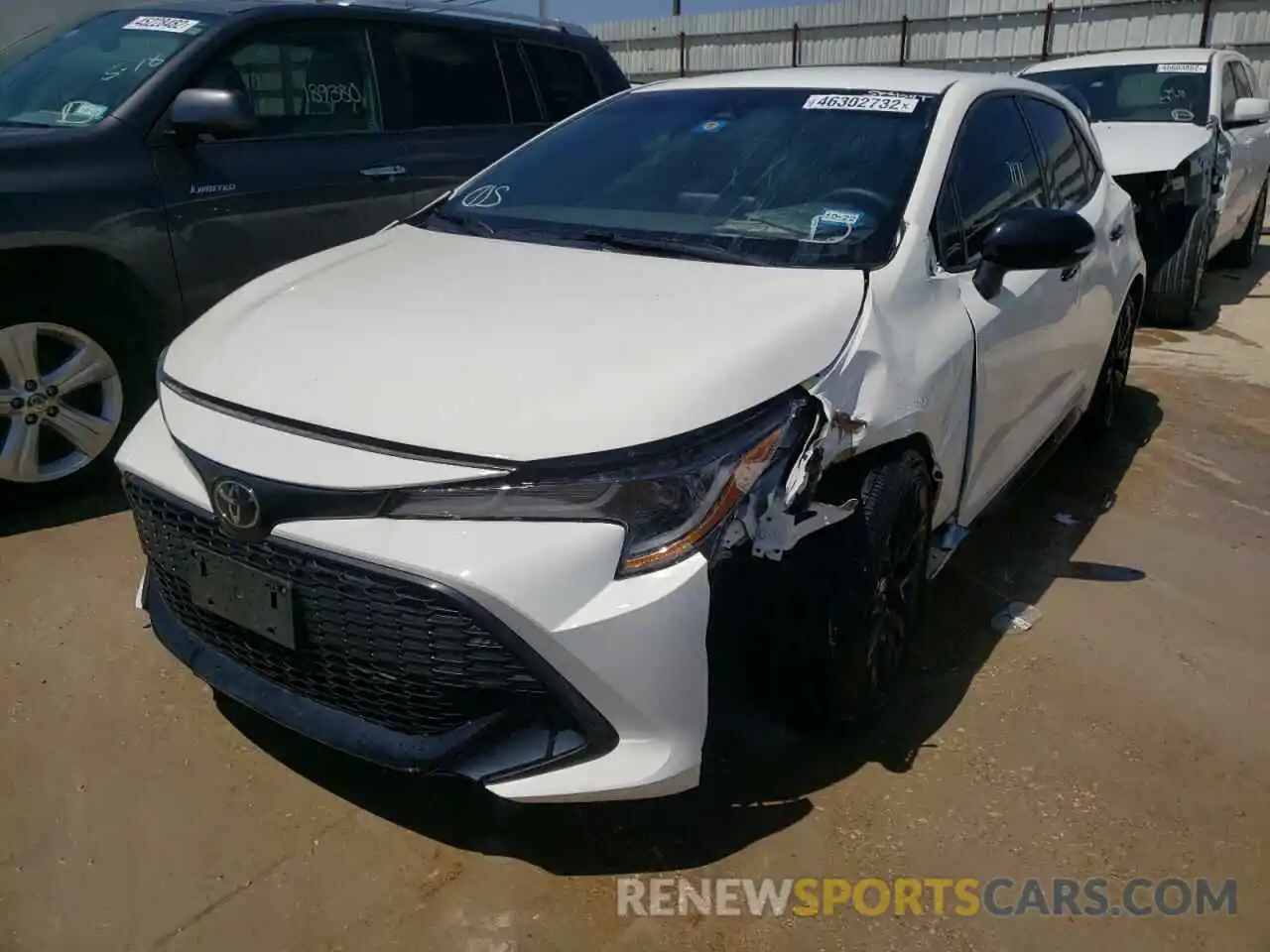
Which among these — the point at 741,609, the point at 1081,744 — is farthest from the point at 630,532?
the point at 1081,744

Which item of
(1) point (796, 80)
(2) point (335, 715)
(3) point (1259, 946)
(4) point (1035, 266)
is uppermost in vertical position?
(1) point (796, 80)

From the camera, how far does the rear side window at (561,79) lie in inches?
219

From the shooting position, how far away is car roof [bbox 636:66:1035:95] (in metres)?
3.27

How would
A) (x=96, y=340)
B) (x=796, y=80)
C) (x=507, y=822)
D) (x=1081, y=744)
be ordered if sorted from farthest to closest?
(x=96, y=340)
(x=796, y=80)
(x=1081, y=744)
(x=507, y=822)

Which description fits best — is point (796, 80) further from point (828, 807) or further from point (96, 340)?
point (96, 340)

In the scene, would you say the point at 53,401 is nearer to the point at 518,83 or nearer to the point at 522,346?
the point at 522,346

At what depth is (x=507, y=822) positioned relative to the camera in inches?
94.6

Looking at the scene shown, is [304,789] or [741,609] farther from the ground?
[741,609]

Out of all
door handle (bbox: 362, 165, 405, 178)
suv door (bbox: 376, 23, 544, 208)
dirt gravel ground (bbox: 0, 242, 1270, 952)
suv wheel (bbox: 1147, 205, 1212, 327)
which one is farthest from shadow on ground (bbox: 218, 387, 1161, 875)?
suv wheel (bbox: 1147, 205, 1212, 327)

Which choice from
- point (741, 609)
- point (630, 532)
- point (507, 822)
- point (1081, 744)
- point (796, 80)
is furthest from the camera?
point (796, 80)

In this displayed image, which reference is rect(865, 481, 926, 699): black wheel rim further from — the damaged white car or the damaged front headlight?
the damaged front headlight

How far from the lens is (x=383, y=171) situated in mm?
4656

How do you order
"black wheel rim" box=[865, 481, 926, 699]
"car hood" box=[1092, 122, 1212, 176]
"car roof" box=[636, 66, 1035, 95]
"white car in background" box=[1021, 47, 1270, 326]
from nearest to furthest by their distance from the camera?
"black wheel rim" box=[865, 481, 926, 699], "car roof" box=[636, 66, 1035, 95], "car hood" box=[1092, 122, 1212, 176], "white car in background" box=[1021, 47, 1270, 326]

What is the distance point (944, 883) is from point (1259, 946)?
0.61 metres
